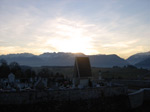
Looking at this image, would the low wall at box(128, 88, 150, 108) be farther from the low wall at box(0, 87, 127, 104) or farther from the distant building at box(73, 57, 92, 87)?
the distant building at box(73, 57, 92, 87)

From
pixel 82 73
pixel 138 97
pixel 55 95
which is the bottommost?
pixel 138 97

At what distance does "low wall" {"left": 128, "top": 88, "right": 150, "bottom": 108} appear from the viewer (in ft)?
57.0

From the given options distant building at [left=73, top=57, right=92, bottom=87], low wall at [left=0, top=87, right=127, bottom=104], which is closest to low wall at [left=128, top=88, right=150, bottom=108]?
low wall at [left=0, top=87, right=127, bottom=104]

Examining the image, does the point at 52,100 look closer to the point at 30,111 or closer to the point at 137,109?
the point at 30,111

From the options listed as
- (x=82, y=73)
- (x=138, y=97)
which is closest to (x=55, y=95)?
(x=82, y=73)

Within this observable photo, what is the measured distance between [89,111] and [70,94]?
2469 millimetres

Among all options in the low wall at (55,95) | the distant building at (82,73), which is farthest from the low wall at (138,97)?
the distant building at (82,73)

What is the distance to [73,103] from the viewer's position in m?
14.9

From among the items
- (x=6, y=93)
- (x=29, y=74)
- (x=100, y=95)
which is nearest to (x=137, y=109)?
(x=100, y=95)

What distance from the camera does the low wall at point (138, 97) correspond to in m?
17.4

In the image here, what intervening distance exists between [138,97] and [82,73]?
26.1 feet

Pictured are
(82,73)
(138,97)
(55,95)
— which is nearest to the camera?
(55,95)

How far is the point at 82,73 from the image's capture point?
22.8 m

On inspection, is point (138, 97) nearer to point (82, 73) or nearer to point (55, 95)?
point (82, 73)
